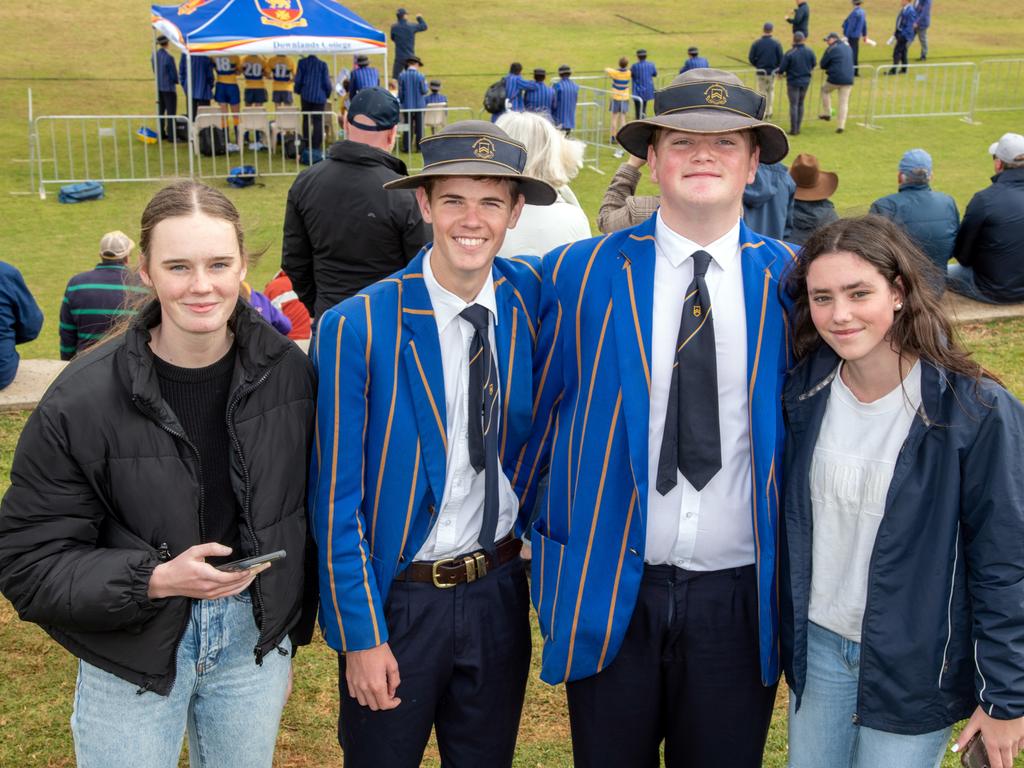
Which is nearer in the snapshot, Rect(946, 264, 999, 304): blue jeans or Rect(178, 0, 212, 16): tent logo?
Rect(946, 264, 999, 304): blue jeans

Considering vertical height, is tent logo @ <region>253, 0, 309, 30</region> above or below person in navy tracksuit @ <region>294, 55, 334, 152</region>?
above

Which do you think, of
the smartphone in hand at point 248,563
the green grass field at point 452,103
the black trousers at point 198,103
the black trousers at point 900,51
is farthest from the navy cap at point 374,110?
the black trousers at point 900,51

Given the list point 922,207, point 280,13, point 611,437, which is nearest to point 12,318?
point 611,437

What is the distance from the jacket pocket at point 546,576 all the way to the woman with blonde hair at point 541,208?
7.21 ft

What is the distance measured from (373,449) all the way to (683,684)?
3.77 ft

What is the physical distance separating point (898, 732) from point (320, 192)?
4.60m

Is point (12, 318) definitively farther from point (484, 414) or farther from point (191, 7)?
point (191, 7)

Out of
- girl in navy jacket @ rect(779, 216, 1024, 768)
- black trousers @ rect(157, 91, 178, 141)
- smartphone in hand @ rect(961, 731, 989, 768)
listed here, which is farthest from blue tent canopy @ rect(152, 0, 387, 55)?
smartphone in hand @ rect(961, 731, 989, 768)

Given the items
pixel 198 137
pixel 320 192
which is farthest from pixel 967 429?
pixel 198 137

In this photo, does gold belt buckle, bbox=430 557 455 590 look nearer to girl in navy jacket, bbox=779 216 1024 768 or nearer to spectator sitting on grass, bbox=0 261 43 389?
girl in navy jacket, bbox=779 216 1024 768

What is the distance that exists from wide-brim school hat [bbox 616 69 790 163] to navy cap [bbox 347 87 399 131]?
3.50 metres

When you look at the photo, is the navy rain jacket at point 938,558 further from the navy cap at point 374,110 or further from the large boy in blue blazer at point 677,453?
the navy cap at point 374,110

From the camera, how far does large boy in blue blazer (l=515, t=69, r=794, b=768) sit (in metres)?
3.18

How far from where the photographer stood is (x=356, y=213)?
6.54 metres
